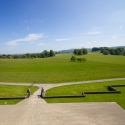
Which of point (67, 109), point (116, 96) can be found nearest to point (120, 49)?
point (116, 96)

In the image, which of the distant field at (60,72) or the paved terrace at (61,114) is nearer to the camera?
the paved terrace at (61,114)

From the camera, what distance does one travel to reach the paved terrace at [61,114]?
15809 mm

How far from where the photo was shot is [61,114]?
17766 millimetres

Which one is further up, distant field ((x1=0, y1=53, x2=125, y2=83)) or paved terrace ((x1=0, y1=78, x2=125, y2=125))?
distant field ((x1=0, y1=53, x2=125, y2=83))

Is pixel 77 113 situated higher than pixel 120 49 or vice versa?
pixel 120 49

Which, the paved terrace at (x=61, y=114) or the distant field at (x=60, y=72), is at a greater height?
the distant field at (x=60, y=72)

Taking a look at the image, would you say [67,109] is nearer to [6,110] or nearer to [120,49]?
[6,110]

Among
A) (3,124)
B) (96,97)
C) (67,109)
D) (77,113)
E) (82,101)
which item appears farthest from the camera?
(96,97)

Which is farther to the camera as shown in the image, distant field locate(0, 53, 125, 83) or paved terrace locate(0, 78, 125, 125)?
distant field locate(0, 53, 125, 83)

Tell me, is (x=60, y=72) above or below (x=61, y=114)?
above

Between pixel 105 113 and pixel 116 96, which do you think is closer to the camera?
pixel 105 113

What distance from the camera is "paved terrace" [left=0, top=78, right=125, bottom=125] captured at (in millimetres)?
15809

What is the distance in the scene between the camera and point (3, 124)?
15406mm

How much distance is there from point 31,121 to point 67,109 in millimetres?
5444
